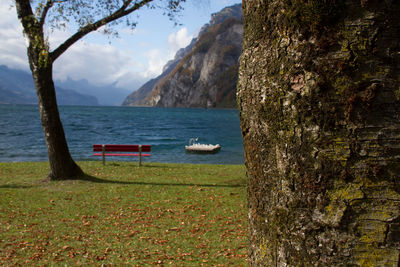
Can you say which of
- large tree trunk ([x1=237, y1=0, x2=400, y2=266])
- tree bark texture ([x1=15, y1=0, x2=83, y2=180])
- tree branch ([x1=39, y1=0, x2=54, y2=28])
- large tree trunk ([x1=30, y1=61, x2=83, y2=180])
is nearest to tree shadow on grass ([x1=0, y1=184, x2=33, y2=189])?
large tree trunk ([x1=30, y1=61, x2=83, y2=180])

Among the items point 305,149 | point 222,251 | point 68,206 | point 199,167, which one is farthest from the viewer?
point 199,167

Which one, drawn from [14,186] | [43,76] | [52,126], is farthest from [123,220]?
[43,76]

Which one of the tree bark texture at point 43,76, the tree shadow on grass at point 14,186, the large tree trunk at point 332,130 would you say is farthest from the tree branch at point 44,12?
the large tree trunk at point 332,130

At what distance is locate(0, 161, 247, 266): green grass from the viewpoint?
5605 mm

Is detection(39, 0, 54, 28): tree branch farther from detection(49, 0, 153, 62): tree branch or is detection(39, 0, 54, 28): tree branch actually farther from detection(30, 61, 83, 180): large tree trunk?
detection(30, 61, 83, 180): large tree trunk

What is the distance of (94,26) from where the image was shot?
1086cm

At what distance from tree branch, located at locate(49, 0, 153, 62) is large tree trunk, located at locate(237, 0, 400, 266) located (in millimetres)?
10335

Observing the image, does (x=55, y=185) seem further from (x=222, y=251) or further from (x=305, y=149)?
(x=305, y=149)

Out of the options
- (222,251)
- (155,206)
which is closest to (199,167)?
(155,206)

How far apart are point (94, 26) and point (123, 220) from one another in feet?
23.6

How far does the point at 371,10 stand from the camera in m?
1.47

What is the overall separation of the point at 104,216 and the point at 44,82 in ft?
17.6

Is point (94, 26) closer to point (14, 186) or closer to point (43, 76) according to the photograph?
point (43, 76)

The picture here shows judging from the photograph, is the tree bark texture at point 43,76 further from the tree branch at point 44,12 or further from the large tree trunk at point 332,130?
the large tree trunk at point 332,130
